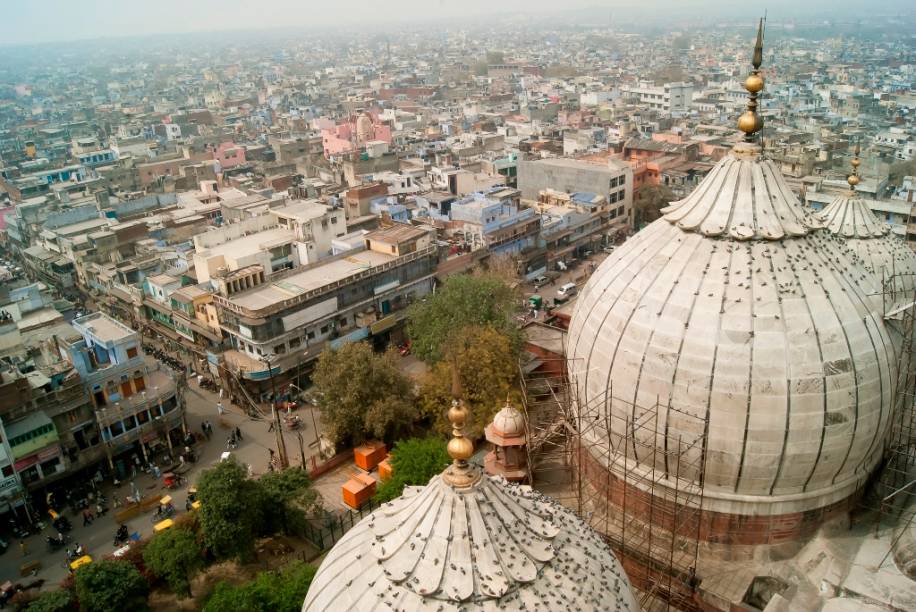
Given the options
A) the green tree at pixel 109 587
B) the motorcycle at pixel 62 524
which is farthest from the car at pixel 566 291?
the green tree at pixel 109 587

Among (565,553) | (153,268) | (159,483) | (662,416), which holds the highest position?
(565,553)

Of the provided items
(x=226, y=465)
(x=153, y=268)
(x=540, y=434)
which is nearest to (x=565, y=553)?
(x=540, y=434)

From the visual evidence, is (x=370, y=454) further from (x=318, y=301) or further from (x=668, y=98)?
(x=668, y=98)

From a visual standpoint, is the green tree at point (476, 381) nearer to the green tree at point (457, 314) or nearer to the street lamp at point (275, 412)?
the green tree at point (457, 314)

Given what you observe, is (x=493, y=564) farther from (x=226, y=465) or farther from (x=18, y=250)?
(x=18, y=250)

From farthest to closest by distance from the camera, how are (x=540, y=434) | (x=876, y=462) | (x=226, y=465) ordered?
(x=226, y=465), (x=540, y=434), (x=876, y=462)

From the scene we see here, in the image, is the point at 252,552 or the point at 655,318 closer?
the point at 655,318
